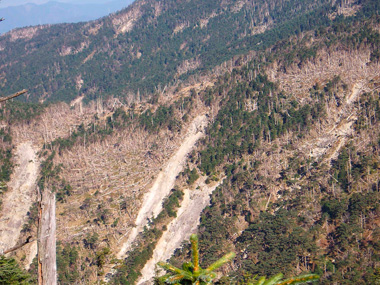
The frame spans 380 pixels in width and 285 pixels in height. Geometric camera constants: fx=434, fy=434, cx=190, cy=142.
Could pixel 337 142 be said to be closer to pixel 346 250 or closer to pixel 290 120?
pixel 290 120

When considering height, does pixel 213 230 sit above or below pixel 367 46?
below

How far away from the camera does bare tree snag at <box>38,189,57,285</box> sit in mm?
11289

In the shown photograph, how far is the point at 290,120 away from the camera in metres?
89.9

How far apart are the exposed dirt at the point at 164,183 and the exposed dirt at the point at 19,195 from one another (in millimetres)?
21279

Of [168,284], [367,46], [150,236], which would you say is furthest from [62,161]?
[168,284]

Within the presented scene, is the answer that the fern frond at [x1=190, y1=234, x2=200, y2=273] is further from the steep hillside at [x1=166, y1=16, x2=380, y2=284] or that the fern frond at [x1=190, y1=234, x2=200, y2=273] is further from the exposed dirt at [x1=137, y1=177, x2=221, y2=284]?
the exposed dirt at [x1=137, y1=177, x2=221, y2=284]

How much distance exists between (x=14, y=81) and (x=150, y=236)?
152 metres

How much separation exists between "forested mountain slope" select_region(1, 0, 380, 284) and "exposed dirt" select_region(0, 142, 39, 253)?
104 inches

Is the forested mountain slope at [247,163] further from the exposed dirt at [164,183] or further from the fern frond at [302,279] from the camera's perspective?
the fern frond at [302,279]

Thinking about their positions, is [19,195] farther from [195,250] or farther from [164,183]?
[195,250]

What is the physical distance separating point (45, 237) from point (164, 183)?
249ft

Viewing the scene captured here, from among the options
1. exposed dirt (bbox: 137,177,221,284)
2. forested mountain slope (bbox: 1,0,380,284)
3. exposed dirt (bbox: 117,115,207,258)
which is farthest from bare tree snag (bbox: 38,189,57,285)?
exposed dirt (bbox: 117,115,207,258)

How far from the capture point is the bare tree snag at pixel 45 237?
11.3 m

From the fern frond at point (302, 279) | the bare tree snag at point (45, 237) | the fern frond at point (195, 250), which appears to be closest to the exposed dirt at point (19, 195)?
the bare tree snag at point (45, 237)
